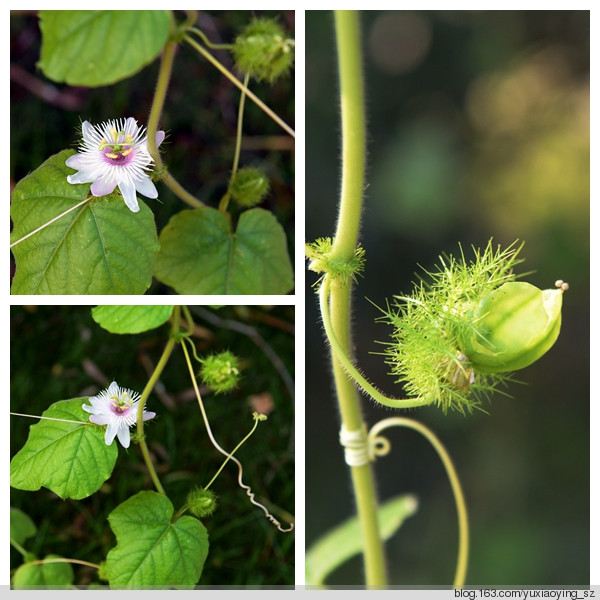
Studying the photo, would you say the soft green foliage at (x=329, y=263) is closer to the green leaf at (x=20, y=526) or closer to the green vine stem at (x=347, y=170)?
the green vine stem at (x=347, y=170)

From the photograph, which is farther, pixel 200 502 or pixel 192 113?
pixel 192 113

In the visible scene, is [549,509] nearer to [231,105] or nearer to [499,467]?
[499,467]

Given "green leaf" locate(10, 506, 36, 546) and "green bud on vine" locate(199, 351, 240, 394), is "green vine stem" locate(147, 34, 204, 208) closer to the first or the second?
"green bud on vine" locate(199, 351, 240, 394)

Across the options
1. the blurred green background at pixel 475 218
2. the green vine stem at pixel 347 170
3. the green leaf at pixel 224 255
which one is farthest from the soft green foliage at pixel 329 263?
the blurred green background at pixel 475 218

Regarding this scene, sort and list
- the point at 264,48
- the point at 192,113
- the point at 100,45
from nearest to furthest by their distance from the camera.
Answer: the point at 100,45
the point at 264,48
the point at 192,113

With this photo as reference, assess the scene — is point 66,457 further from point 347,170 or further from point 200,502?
point 347,170

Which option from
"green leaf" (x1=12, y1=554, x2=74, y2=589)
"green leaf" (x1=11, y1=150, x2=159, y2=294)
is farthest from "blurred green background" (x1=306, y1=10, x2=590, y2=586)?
"green leaf" (x1=11, y1=150, x2=159, y2=294)

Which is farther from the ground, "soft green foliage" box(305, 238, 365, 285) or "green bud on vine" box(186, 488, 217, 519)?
"soft green foliage" box(305, 238, 365, 285)

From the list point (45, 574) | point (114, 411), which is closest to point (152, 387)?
point (114, 411)
